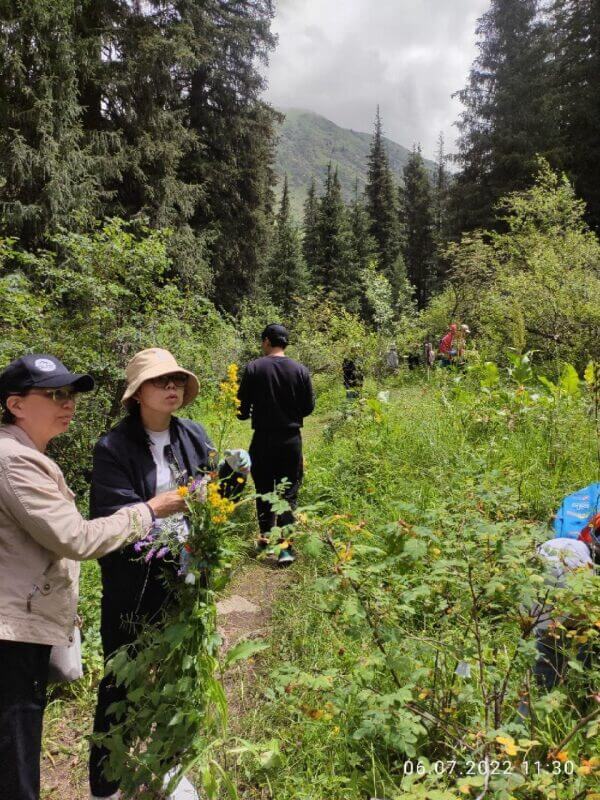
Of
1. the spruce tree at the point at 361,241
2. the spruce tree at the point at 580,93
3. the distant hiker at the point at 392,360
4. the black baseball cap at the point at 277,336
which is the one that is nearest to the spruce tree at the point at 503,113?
the spruce tree at the point at 580,93

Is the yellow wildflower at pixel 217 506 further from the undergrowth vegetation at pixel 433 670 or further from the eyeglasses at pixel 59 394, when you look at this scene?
the eyeglasses at pixel 59 394

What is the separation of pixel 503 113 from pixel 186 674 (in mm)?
28011

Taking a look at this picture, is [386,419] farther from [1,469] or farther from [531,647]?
[1,469]

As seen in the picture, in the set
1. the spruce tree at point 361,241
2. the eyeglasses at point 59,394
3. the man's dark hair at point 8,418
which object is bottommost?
the man's dark hair at point 8,418

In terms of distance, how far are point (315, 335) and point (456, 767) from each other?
1274 centimetres

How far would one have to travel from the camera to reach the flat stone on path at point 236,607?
3371mm

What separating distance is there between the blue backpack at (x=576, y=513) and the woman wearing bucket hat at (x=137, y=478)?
1626 millimetres

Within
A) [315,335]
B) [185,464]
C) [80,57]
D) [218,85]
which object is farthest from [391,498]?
[218,85]

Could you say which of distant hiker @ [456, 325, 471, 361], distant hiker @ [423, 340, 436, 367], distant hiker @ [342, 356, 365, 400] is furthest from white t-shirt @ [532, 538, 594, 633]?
distant hiker @ [423, 340, 436, 367]

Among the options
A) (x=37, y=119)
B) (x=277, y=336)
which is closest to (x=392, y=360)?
(x=277, y=336)

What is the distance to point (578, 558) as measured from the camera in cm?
202

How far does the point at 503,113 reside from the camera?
911 inches

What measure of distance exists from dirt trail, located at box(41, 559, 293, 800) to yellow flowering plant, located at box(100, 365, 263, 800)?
0.70m

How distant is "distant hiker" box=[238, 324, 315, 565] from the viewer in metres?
3.91
